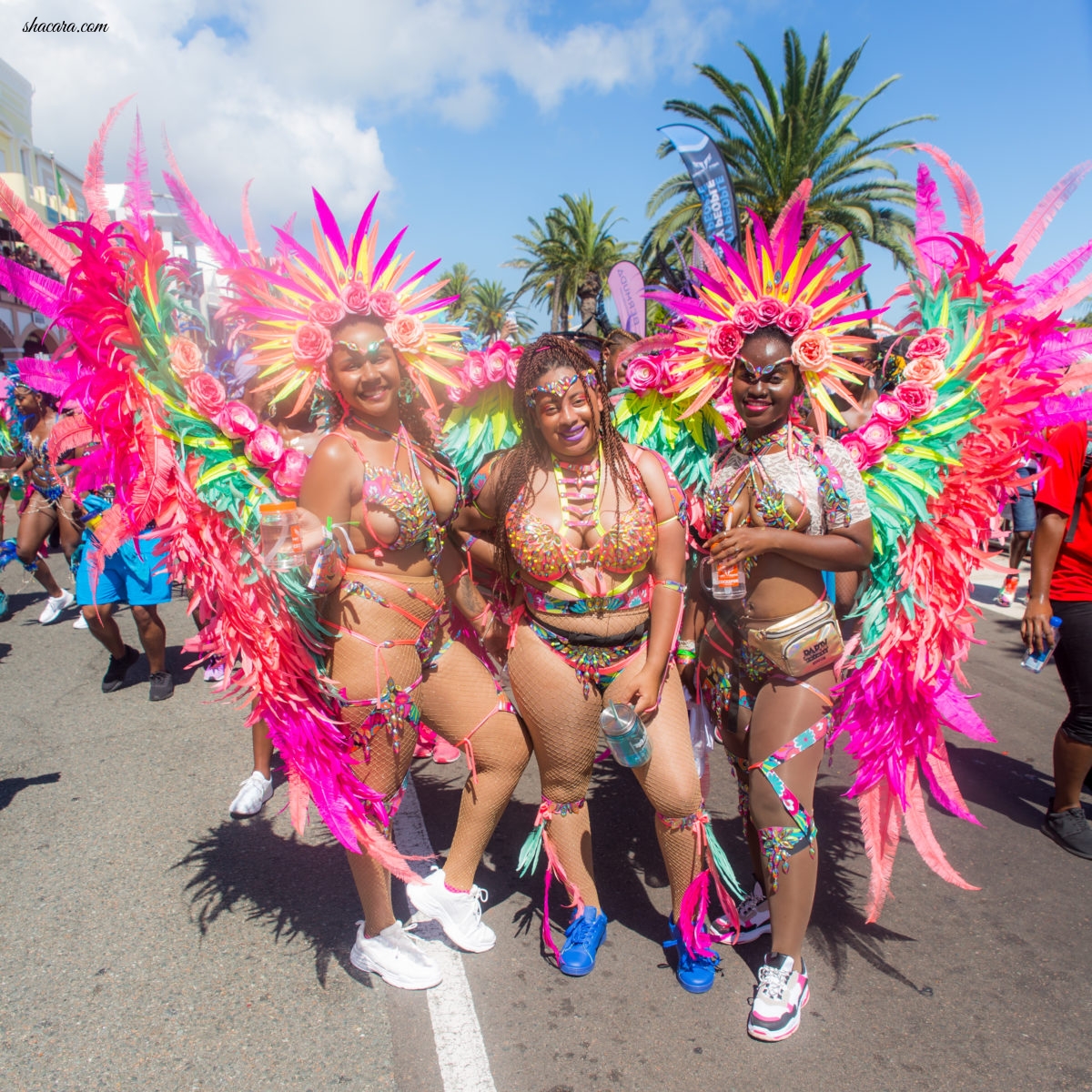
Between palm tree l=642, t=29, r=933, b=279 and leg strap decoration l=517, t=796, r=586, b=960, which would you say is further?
palm tree l=642, t=29, r=933, b=279

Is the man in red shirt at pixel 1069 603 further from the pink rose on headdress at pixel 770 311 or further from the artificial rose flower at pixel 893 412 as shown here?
the pink rose on headdress at pixel 770 311

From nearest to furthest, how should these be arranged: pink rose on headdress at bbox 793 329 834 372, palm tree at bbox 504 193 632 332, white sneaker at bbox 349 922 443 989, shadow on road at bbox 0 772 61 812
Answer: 1. pink rose on headdress at bbox 793 329 834 372
2. white sneaker at bbox 349 922 443 989
3. shadow on road at bbox 0 772 61 812
4. palm tree at bbox 504 193 632 332

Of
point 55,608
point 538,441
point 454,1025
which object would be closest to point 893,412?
point 538,441

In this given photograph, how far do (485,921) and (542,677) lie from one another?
1019 mm

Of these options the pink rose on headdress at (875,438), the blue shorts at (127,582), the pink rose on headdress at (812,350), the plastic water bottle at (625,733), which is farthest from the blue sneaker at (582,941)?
the blue shorts at (127,582)

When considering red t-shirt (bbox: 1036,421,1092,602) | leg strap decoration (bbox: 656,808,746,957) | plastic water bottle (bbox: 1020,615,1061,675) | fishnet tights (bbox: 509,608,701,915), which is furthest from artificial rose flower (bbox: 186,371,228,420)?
plastic water bottle (bbox: 1020,615,1061,675)

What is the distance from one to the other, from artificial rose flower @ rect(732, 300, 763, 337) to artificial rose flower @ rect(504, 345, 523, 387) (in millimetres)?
820

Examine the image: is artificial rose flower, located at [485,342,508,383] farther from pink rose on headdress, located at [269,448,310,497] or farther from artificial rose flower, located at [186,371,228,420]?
artificial rose flower, located at [186,371,228,420]

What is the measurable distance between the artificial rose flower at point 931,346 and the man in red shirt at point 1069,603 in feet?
3.23

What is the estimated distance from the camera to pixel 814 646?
247cm

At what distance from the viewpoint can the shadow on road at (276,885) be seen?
2.83 m

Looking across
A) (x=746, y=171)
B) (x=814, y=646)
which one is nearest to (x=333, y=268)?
(x=814, y=646)

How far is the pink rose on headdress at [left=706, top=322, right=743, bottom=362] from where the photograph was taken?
257 centimetres

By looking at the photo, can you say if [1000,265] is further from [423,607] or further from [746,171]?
[746,171]
